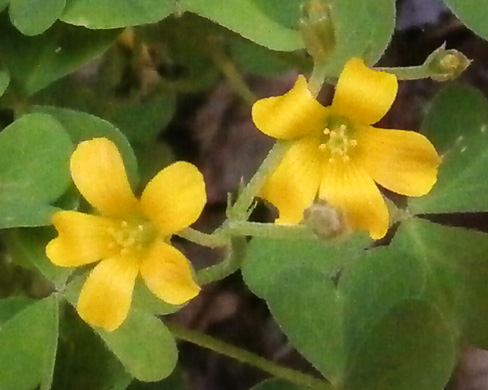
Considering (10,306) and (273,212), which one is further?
(273,212)

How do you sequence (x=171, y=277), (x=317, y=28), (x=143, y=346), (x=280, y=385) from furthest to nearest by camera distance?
1. (x=280, y=385)
2. (x=143, y=346)
3. (x=171, y=277)
4. (x=317, y=28)

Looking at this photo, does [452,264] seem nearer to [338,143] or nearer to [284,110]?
[338,143]

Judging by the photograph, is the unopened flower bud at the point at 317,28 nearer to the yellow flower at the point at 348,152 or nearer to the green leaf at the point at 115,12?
the yellow flower at the point at 348,152

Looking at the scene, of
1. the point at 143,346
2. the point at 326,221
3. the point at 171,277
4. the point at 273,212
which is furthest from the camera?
the point at 273,212

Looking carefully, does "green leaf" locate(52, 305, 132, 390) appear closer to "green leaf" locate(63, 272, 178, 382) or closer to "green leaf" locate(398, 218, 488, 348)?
"green leaf" locate(63, 272, 178, 382)

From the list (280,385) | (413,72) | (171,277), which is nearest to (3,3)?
(171,277)
